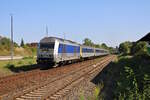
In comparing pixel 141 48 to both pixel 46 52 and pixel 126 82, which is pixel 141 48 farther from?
pixel 126 82

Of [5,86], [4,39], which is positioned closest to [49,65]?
[5,86]

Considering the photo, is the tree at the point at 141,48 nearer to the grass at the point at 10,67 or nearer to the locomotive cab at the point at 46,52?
the locomotive cab at the point at 46,52

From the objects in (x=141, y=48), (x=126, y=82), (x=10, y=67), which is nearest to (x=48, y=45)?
(x=10, y=67)

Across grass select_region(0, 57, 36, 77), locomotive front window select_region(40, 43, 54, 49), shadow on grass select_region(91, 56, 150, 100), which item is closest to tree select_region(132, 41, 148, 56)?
locomotive front window select_region(40, 43, 54, 49)

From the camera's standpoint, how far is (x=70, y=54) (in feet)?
113

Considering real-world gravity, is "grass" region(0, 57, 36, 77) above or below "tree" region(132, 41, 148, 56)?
below

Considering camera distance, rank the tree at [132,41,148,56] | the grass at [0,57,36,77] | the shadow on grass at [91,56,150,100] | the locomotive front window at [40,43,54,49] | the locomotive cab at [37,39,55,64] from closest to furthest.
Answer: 1. the shadow on grass at [91,56,150,100]
2. the grass at [0,57,36,77]
3. the locomotive cab at [37,39,55,64]
4. the locomotive front window at [40,43,54,49]
5. the tree at [132,41,148,56]

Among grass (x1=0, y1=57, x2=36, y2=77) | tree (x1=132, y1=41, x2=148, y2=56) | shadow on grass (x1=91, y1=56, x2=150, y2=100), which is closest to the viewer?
shadow on grass (x1=91, y1=56, x2=150, y2=100)

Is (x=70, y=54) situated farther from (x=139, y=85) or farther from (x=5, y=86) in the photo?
(x=139, y=85)

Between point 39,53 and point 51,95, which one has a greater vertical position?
point 39,53

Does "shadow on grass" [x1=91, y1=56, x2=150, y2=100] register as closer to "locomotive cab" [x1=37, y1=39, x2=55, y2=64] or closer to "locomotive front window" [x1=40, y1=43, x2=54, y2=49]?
"locomotive cab" [x1=37, y1=39, x2=55, y2=64]

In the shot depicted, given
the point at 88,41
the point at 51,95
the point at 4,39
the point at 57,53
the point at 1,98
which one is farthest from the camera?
the point at 88,41

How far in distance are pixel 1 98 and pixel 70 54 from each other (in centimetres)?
2303

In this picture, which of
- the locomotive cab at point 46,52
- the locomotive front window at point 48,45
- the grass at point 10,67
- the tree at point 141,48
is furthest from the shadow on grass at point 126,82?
the tree at point 141,48
